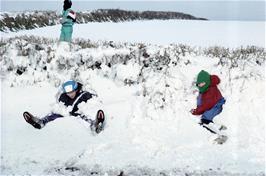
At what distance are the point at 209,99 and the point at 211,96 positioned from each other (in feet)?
0.19

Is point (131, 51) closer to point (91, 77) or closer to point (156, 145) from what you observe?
point (91, 77)

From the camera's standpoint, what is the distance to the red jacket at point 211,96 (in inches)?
254

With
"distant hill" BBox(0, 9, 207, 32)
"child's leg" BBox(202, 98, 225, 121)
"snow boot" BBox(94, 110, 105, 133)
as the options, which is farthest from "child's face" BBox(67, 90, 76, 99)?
"distant hill" BBox(0, 9, 207, 32)

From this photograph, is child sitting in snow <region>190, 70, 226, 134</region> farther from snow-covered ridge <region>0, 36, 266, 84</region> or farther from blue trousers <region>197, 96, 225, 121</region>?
snow-covered ridge <region>0, 36, 266, 84</region>

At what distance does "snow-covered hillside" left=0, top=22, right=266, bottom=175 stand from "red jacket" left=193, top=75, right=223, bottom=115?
30 cm

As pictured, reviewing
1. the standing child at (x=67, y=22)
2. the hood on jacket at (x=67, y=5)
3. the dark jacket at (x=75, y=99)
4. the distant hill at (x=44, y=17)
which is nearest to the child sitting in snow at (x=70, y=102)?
the dark jacket at (x=75, y=99)

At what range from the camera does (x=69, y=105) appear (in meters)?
6.72

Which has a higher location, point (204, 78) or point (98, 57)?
Answer: point (98, 57)

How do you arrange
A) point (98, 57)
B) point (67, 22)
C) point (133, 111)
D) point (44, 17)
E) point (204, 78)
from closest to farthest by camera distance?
point (204, 78) → point (133, 111) → point (98, 57) → point (67, 22) → point (44, 17)

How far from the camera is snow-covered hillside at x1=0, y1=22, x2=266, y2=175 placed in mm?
5660

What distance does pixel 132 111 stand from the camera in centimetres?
698

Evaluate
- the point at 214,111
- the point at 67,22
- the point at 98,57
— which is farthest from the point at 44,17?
the point at 214,111

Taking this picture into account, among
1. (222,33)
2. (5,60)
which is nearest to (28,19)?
(222,33)

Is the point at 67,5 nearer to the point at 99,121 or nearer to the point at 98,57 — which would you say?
the point at 98,57
